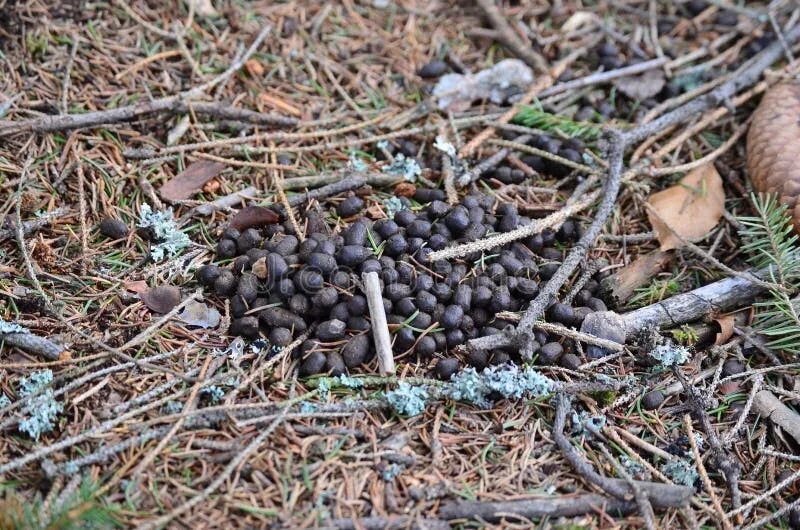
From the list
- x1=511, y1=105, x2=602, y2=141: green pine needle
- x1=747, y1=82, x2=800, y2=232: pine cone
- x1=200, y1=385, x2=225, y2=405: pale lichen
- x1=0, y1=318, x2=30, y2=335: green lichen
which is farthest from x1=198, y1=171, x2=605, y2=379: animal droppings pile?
x1=747, y1=82, x2=800, y2=232: pine cone

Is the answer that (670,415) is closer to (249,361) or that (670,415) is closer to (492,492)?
(492,492)

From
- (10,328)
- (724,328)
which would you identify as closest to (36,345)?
(10,328)

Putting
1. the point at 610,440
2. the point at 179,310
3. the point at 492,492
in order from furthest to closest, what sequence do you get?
1. the point at 179,310
2. the point at 610,440
3. the point at 492,492

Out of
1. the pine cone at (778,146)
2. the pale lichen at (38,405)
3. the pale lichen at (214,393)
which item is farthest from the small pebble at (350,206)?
the pine cone at (778,146)

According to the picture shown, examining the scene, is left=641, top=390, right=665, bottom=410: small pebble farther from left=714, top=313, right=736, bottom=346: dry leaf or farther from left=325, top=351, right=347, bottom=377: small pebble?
left=325, top=351, right=347, bottom=377: small pebble

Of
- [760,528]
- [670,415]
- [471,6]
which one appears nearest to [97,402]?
[670,415]

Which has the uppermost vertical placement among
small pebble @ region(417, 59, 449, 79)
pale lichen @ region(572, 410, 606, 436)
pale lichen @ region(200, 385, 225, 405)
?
small pebble @ region(417, 59, 449, 79)

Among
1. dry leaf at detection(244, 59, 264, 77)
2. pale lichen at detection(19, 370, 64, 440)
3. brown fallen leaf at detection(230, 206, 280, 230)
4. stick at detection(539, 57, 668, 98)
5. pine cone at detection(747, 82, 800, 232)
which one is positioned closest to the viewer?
pale lichen at detection(19, 370, 64, 440)
